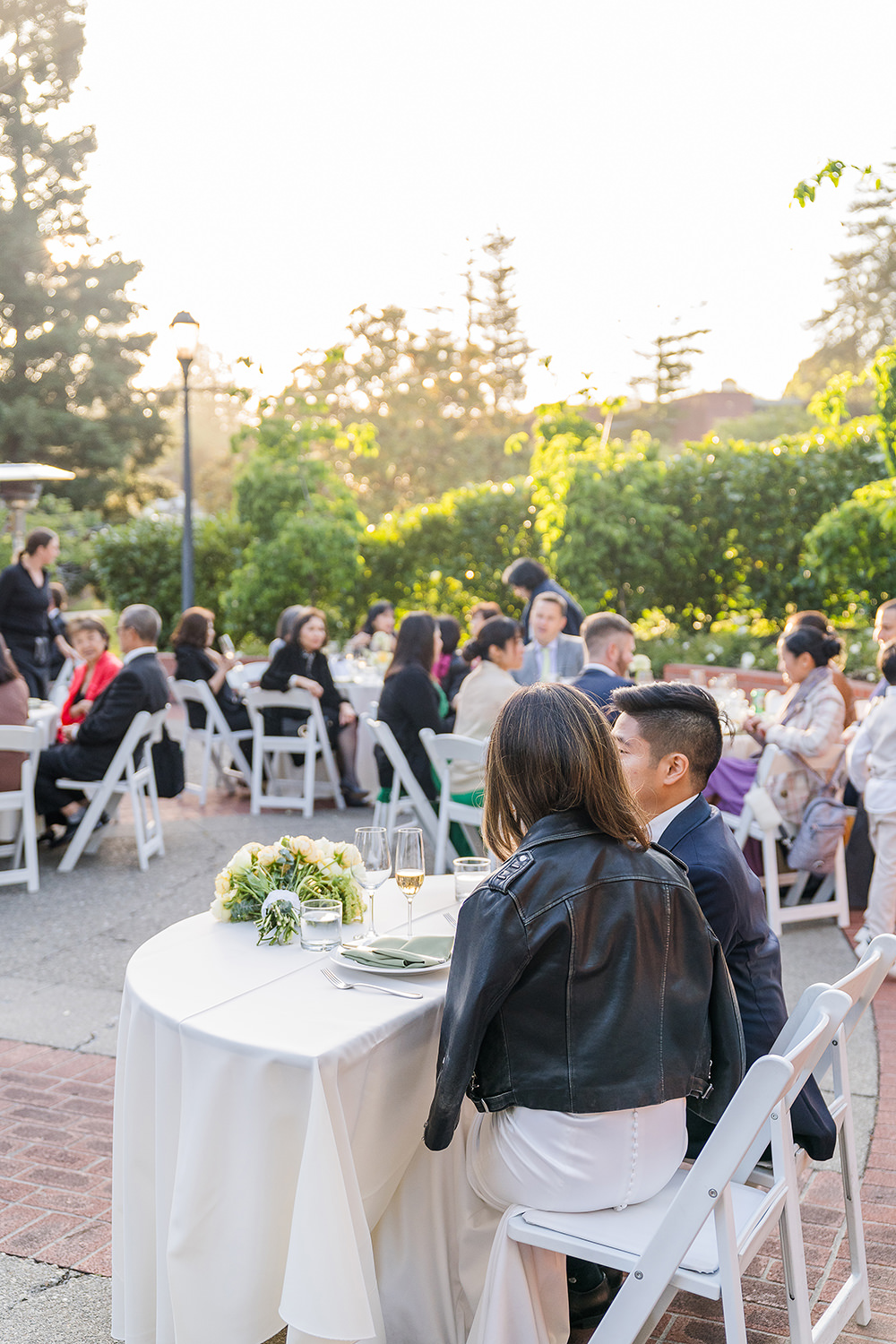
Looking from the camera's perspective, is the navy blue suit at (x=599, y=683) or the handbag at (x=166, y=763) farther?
Answer: the handbag at (x=166, y=763)

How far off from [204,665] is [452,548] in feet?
21.0

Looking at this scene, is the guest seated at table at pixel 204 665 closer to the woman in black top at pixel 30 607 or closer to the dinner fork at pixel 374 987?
the woman in black top at pixel 30 607

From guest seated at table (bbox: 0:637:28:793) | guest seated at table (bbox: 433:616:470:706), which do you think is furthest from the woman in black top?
guest seated at table (bbox: 433:616:470:706)

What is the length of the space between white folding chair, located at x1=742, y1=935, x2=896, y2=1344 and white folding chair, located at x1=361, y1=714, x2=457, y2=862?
3636 millimetres

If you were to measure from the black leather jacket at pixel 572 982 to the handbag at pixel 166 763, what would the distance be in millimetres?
5340

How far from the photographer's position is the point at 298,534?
44.9 feet

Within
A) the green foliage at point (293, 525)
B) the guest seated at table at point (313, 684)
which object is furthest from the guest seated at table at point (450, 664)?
the green foliage at point (293, 525)

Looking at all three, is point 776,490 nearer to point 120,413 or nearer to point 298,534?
point 298,534

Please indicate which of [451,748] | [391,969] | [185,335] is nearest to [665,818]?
[391,969]

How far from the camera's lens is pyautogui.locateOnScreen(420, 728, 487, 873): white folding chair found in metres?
5.57

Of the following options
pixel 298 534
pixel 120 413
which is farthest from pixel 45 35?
pixel 298 534

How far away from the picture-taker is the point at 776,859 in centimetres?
567

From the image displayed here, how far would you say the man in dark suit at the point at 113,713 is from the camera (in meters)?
6.43

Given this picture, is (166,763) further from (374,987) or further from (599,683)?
(374,987)
